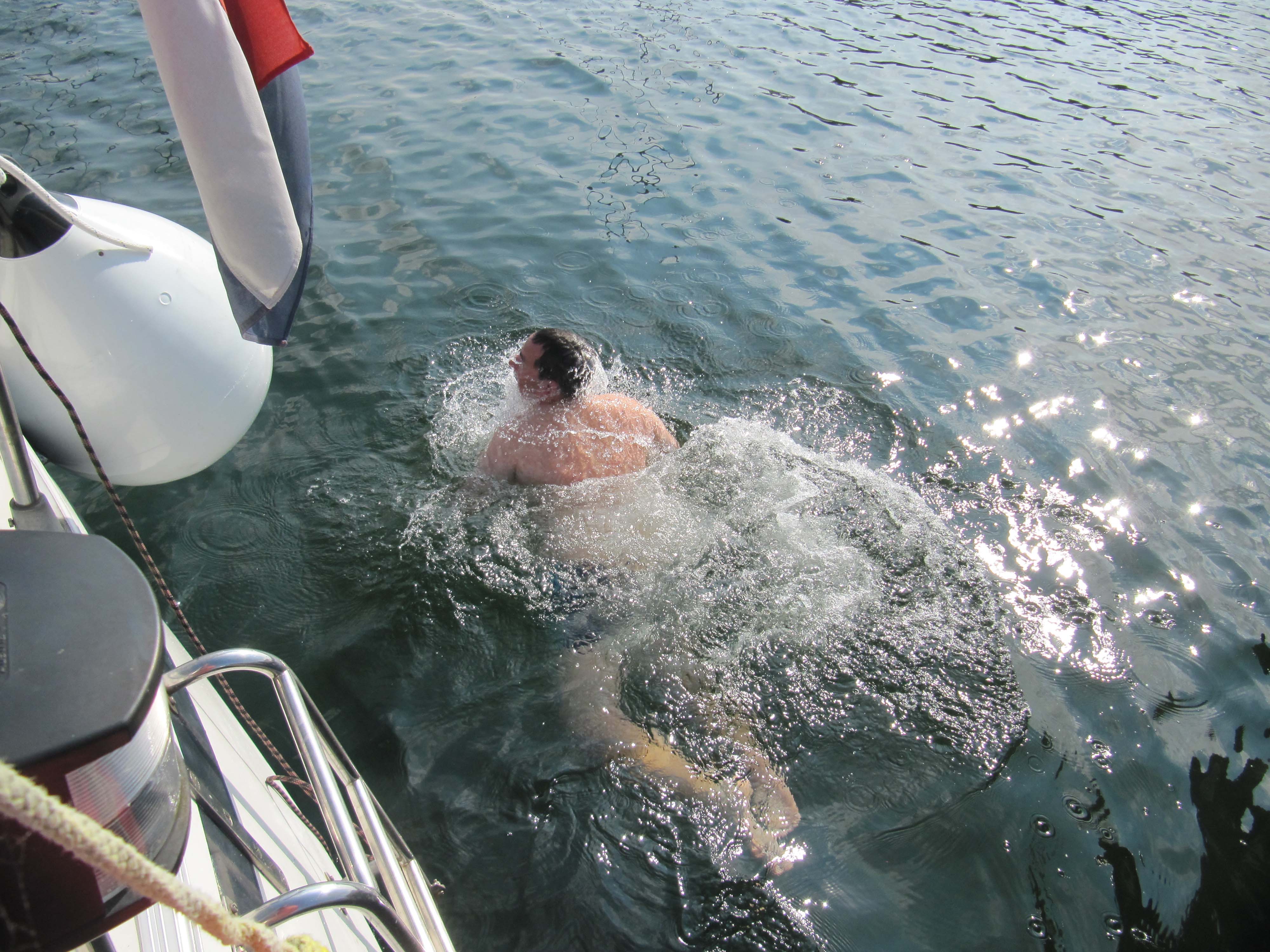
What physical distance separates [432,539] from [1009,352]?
454 cm

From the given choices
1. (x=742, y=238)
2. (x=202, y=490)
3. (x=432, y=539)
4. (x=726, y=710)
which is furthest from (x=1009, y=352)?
(x=202, y=490)

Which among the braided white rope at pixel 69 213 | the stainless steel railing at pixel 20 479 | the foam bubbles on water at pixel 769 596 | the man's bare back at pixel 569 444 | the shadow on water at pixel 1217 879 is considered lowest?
the shadow on water at pixel 1217 879

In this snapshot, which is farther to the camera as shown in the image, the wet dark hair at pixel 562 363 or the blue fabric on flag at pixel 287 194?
the wet dark hair at pixel 562 363

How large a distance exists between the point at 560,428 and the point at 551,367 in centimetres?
34

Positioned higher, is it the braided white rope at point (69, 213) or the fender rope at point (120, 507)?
the braided white rope at point (69, 213)

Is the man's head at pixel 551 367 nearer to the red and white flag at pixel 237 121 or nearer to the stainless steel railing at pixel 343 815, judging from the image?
the red and white flag at pixel 237 121

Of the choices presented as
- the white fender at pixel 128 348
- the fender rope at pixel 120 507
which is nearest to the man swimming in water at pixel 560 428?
the white fender at pixel 128 348

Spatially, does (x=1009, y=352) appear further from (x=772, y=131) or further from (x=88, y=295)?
(x=88, y=295)

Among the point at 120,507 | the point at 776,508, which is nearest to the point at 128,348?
the point at 120,507

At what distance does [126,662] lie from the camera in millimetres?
1067

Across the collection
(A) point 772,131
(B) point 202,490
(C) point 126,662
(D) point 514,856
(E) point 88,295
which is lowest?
(D) point 514,856

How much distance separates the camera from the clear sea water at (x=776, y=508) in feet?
9.78

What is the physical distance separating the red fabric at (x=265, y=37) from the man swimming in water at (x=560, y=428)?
2113 mm

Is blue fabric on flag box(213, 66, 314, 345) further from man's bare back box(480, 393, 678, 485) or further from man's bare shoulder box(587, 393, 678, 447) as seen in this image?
man's bare shoulder box(587, 393, 678, 447)
